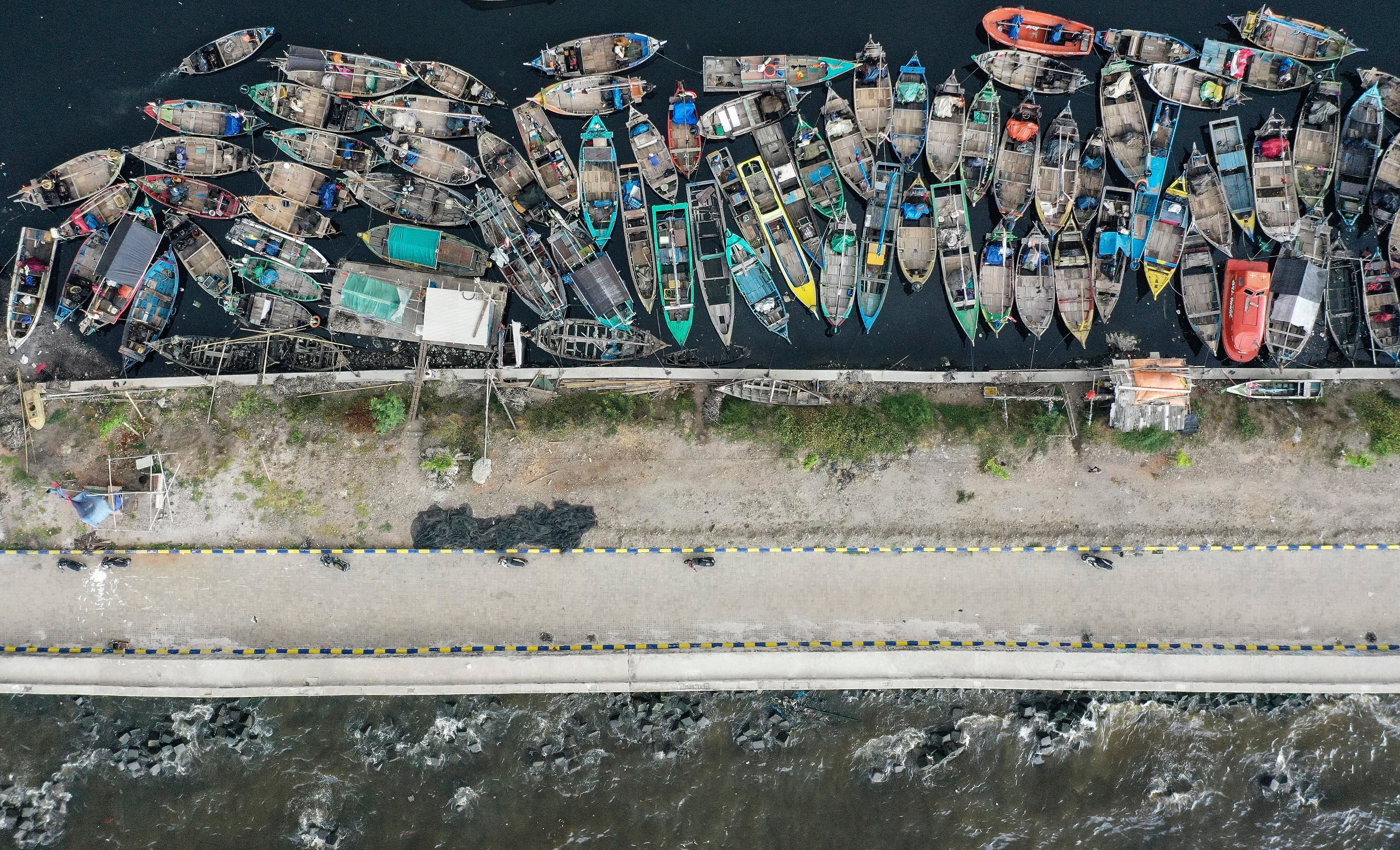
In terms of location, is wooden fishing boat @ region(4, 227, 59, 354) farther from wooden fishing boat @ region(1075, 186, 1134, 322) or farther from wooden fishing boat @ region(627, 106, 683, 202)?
wooden fishing boat @ region(1075, 186, 1134, 322)

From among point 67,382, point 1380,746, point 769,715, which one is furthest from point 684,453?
point 1380,746

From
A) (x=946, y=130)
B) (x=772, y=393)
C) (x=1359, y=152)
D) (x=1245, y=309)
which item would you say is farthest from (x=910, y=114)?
(x=1359, y=152)

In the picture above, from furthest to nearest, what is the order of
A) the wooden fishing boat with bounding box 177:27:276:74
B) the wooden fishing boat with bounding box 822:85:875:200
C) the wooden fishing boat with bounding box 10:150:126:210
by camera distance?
the wooden fishing boat with bounding box 822:85:875:200, the wooden fishing boat with bounding box 177:27:276:74, the wooden fishing boat with bounding box 10:150:126:210

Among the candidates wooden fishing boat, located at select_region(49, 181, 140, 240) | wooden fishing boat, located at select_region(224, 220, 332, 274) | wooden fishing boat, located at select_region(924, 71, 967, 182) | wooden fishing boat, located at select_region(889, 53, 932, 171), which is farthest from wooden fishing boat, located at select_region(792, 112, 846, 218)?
wooden fishing boat, located at select_region(49, 181, 140, 240)

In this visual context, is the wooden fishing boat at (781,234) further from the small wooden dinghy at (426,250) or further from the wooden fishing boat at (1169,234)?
the wooden fishing boat at (1169,234)

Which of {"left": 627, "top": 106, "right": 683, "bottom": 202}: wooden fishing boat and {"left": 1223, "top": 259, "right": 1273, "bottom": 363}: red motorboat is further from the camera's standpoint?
Answer: {"left": 627, "top": 106, "right": 683, "bottom": 202}: wooden fishing boat

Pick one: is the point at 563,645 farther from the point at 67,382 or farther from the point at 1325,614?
the point at 1325,614
